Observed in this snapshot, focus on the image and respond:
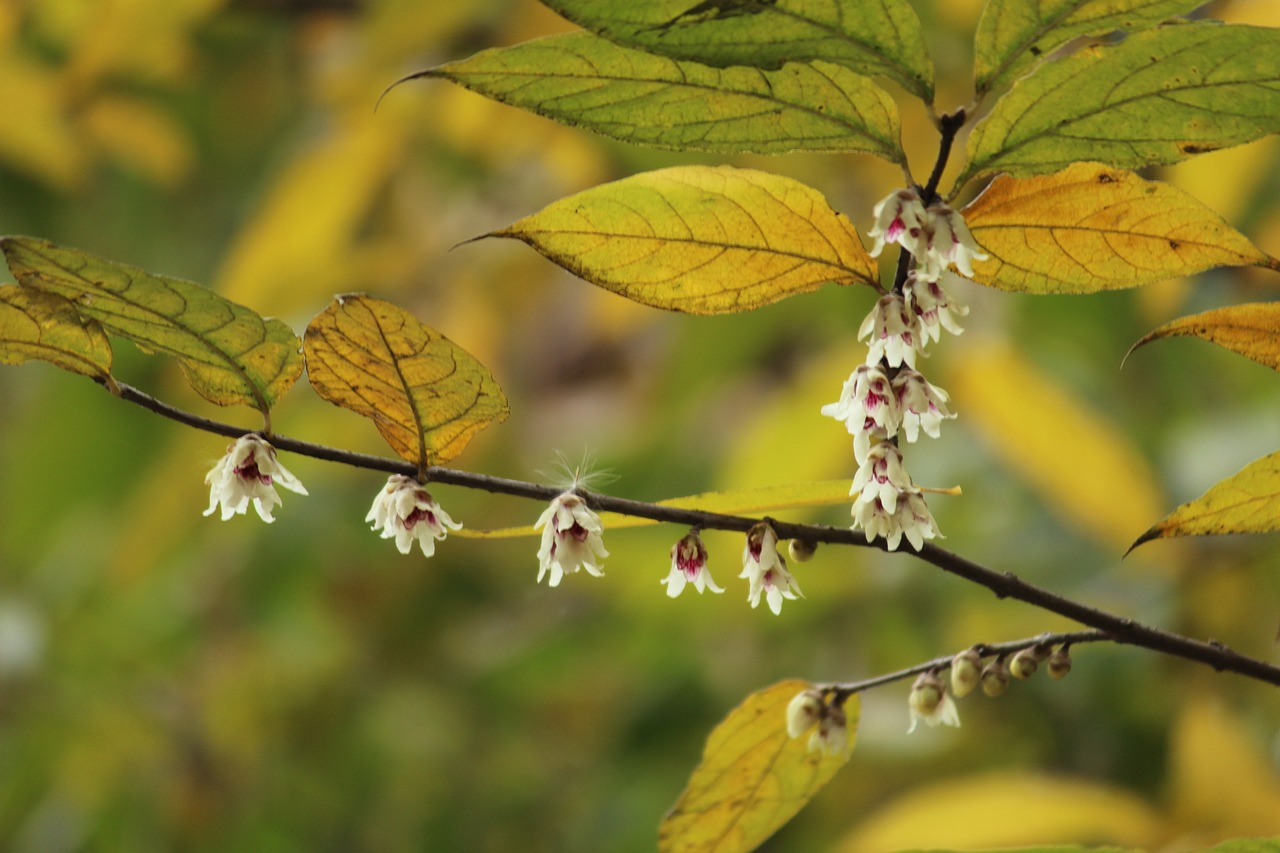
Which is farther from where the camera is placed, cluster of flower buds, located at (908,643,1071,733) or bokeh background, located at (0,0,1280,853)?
bokeh background, located at (0,0,1280,853)

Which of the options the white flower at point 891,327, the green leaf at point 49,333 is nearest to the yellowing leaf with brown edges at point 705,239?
the white flower at point 891,327

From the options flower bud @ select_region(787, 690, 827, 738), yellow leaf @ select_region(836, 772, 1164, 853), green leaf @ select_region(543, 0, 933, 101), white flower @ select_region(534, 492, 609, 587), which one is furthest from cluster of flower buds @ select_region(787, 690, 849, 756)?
yellow leaf @ select_region(836, 772, 1164, 853)

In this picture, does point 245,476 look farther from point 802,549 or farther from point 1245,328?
point 1245,328

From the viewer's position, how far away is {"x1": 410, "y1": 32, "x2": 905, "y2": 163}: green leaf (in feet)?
1.01

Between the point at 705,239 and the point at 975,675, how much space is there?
161mm

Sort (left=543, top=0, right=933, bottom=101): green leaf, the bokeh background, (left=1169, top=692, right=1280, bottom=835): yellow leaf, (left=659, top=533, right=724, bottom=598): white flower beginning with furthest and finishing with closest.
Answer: the bokeh background → (left=1169, top=692, right=1280, bottom=835): yellow leaf → (left=659, top=533, right=724, bottom=598): white flower → (left=543, top=0, right=933, bottom=101): green leaf

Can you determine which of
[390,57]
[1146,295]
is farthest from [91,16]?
[1146,295]

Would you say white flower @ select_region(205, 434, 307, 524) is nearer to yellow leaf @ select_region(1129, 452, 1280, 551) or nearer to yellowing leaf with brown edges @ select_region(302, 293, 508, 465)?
yellowing leaf with brown edges @ select_region(302, 293, 508, 465)

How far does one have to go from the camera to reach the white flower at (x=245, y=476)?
362mm

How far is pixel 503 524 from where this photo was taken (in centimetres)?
146

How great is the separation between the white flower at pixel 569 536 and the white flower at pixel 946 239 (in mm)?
115

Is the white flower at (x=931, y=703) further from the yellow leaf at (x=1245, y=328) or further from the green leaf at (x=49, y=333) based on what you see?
the green leaf at (x=49, y=333)

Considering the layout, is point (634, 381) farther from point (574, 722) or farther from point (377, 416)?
point (377, 416)

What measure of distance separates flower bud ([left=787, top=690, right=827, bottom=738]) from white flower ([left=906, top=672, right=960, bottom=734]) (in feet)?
0.11
